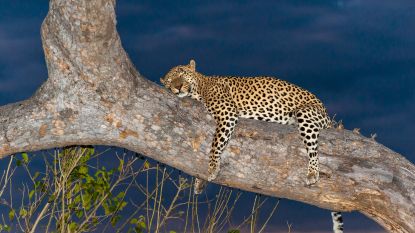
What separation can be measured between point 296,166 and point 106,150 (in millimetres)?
2475

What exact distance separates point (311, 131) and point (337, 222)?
1.51m

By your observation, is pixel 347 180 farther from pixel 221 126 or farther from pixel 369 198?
pixel 221 126

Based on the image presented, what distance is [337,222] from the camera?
366 inches

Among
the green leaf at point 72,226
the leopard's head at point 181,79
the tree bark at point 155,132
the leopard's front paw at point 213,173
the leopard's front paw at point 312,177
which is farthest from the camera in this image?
the green leaf at point 72,226

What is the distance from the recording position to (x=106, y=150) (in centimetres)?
944

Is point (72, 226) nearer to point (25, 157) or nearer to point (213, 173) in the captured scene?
point (25, 157)

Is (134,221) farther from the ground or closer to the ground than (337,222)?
closer to the ground

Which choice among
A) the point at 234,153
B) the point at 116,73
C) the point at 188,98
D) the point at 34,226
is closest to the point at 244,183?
the point at 234,153

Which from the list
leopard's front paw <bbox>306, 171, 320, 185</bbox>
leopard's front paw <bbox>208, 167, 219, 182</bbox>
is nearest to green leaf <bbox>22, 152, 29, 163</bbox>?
leopard's front paw <bbox>208, 167, 219, 182</bbox>

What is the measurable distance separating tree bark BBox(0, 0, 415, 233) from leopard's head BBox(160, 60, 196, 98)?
1.37 feet

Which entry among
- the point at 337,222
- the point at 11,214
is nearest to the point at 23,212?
the point at 11,214

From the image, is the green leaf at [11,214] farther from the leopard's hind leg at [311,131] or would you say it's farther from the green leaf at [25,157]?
the leopard's hind leg at [311,131]

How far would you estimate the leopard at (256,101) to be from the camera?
8391 mm

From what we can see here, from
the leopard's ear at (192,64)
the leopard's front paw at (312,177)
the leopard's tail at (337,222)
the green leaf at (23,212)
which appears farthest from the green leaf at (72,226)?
the leopard's tail at (337,222)
